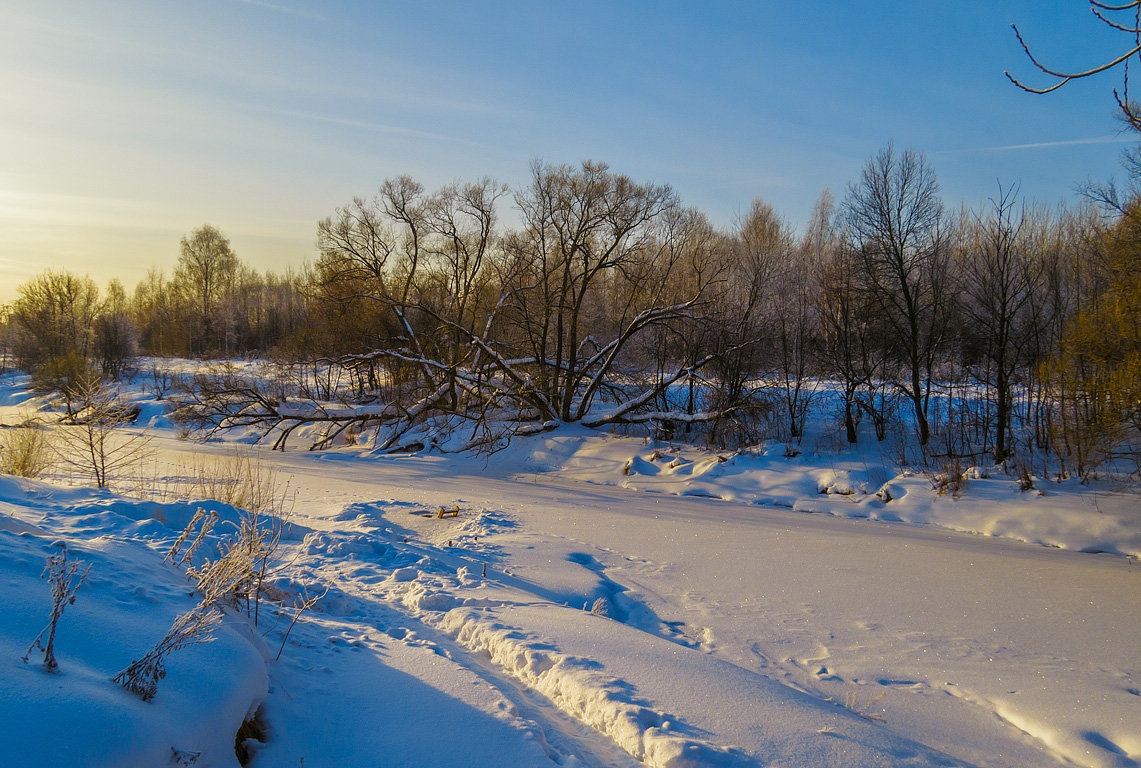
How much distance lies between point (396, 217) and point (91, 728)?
2336 centimetres

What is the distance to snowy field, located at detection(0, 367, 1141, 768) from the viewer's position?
299 cm

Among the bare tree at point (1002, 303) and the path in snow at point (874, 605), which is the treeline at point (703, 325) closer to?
the bare tree at point (1002, 303)

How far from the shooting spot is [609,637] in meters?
5.29

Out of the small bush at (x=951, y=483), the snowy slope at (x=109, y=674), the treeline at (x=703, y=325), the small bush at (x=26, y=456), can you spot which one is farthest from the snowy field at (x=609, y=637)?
the treeline at (x=703, y=325)

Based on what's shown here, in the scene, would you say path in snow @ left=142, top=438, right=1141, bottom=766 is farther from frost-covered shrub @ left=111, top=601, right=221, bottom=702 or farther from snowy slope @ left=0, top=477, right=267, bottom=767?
frost-covered shrub @ left=111, top=601, right=221, bottom=702

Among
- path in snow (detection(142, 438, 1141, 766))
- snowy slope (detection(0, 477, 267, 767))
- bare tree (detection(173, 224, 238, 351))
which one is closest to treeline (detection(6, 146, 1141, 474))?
path in snow (detection(142, 438, 1141, 766))

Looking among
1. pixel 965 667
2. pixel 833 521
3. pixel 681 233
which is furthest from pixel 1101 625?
pixel 681 233

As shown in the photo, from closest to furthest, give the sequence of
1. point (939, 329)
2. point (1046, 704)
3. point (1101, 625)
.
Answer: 1. point (1046, 704)
2. point (1101, 625)
3. point (939, 329)

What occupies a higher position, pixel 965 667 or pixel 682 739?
pixel 682 739

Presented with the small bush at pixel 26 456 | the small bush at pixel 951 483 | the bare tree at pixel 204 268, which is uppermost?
Answer: the bare tree at pixel 204 268

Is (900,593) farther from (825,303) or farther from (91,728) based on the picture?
(825,303)

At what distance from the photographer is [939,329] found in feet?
69.6

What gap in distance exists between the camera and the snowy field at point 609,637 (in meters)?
2.99

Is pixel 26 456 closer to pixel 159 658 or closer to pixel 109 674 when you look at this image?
pixel 109 674
